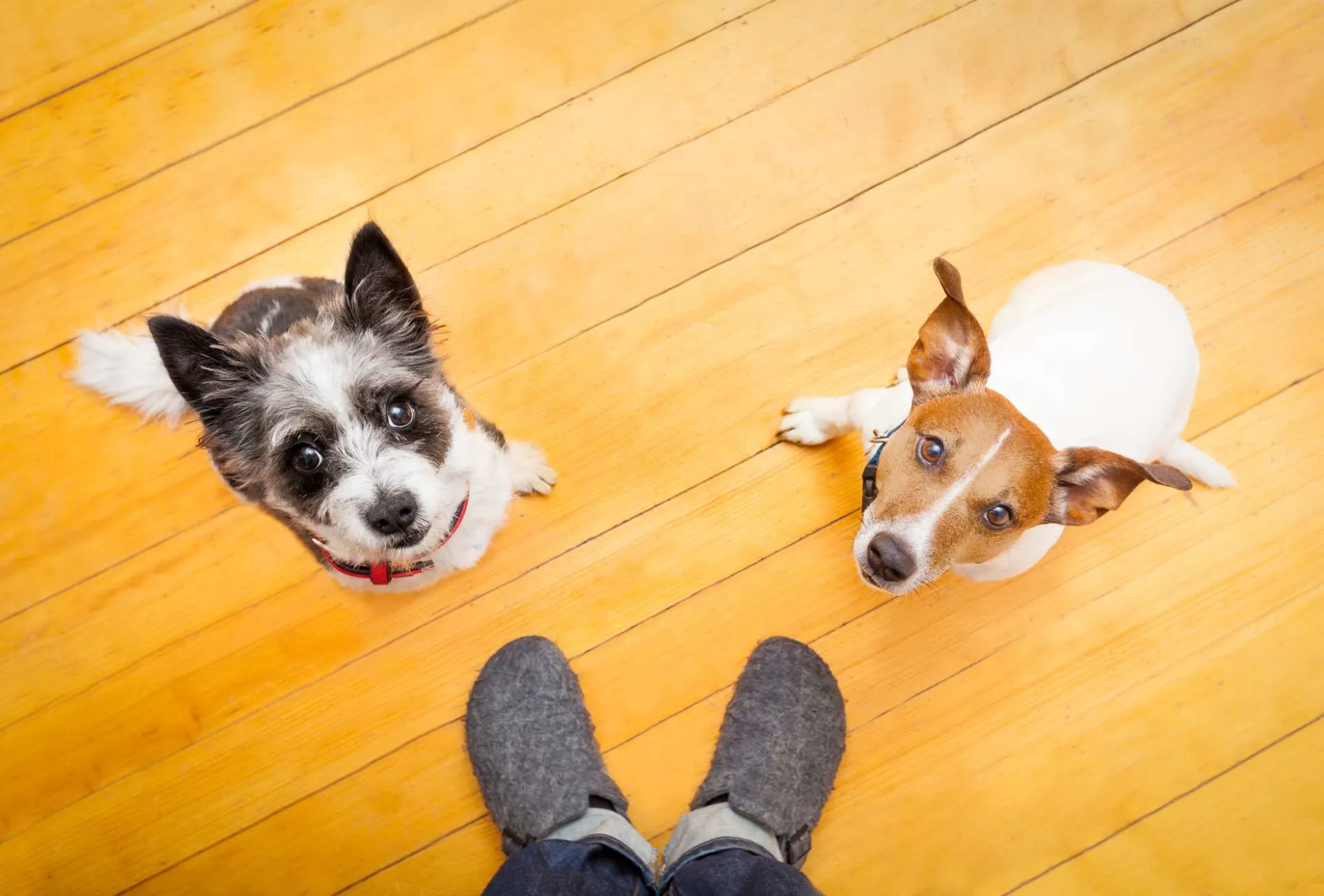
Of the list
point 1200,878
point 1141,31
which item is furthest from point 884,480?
point 1141,31

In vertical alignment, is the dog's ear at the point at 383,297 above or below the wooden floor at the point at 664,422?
above

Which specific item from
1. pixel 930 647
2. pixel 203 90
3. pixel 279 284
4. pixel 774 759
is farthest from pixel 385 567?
pixel 203 90

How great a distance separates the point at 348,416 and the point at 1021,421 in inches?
60.9

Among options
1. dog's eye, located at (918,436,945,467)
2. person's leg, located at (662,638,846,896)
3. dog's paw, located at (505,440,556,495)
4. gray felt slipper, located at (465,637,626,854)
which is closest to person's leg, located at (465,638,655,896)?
gray felt slipper, located at (465,637,626,854)

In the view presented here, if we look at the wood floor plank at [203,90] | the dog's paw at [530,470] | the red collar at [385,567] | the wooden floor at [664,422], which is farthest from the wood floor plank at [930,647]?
the wood floor plank at [203,90]

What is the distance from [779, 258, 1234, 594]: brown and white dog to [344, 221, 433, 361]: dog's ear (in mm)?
1201

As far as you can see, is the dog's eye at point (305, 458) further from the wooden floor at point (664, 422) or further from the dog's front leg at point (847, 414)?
the dog's front leg at point (847, 414)

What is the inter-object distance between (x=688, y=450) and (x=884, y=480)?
846mm

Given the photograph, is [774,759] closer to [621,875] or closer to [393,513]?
[621,875]

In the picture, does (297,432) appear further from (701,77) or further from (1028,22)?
(1028,22)

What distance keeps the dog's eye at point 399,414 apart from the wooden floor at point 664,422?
2.65 ft

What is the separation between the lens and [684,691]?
266cm

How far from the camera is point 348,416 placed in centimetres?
184

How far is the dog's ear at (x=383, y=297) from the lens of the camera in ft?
5.93
